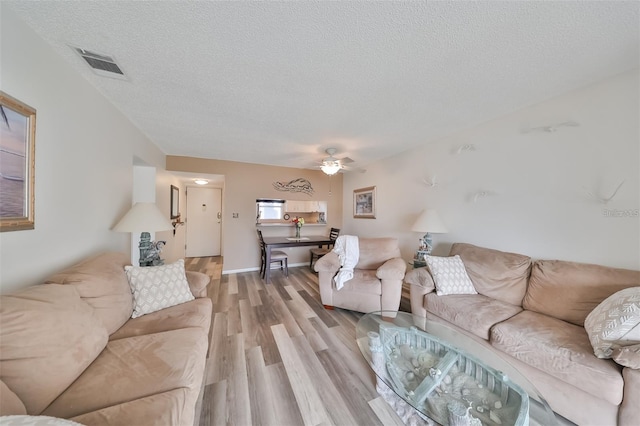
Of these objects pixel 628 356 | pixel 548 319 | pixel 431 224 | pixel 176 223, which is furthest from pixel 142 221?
pixel 548 319

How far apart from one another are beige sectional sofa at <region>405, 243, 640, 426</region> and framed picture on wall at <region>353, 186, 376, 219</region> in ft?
6.85

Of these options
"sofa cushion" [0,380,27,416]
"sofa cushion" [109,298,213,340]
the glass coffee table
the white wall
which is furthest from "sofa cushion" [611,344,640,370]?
"sofa cushion" [0,380,27,416]

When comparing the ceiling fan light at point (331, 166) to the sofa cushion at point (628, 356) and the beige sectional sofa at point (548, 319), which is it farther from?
the sofa cushion at point (628, 356)

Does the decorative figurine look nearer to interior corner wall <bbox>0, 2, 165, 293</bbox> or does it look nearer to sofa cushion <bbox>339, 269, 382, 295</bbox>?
interior corner wall <bbox>0, 2, 165, 293</bbox>

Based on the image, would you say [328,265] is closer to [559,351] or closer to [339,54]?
[559,351]

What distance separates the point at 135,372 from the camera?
3.41 ft

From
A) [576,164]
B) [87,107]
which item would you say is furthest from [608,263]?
[87,107]

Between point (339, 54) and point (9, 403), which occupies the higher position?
point (339, 54)

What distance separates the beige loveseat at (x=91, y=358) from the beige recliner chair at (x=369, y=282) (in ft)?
5.24

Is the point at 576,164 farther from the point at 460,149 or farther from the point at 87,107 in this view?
the point at 87,107

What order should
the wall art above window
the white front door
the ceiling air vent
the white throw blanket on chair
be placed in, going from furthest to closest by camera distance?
the white front door → the wall art above window → the white throw blanket on chair → the ceiling air vent

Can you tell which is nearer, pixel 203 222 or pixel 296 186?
pixel 296 186

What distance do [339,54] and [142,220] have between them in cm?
223

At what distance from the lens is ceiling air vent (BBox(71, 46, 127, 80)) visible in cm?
143
